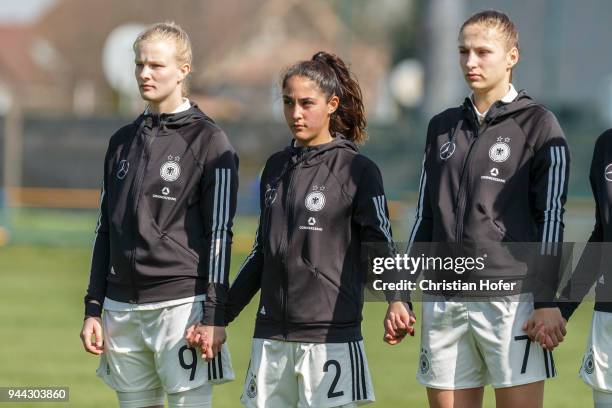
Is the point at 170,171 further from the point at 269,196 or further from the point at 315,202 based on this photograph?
the point at 315,202

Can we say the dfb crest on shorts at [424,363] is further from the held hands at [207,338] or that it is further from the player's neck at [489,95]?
the player's neck at [489,95]

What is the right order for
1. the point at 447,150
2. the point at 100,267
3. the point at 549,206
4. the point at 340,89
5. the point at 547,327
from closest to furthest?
the point at 547,327 < the point at 549,206 < the point at 447,150 < the point at 340,89 < the point at 100,267

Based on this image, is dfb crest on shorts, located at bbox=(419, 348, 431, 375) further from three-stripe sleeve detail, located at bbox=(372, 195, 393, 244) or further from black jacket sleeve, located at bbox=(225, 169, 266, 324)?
black jacket sleeve, located at bbox=(225, 169, 266, 324)

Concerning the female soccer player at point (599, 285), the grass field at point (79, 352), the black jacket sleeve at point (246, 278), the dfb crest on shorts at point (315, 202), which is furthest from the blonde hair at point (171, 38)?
the grass field at point (79, 352)

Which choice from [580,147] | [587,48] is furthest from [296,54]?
[580,147]

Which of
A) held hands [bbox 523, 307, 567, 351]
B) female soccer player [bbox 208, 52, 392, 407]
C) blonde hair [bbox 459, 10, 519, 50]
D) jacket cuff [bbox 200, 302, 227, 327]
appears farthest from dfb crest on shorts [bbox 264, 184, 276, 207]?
held hands [bbox 523, 307, 567, 351]

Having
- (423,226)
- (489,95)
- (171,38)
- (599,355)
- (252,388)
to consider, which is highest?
(171,38)

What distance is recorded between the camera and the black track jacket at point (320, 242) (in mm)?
4785

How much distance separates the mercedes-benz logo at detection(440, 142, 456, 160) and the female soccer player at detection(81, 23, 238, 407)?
86 cm

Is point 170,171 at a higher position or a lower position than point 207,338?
higher

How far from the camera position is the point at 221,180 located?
4.98 m

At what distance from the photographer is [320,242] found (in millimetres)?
4809

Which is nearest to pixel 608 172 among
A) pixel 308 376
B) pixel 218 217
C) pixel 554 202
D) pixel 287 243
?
pixel 554 202

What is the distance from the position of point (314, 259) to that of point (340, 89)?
2.47 ft
